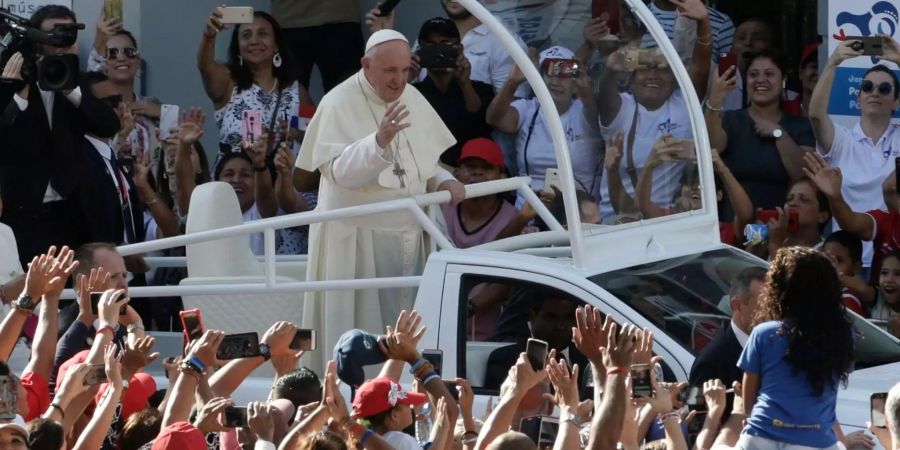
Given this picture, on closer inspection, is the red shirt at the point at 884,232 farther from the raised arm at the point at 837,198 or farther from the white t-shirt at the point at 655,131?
the white t-shirt at the point at 655,131

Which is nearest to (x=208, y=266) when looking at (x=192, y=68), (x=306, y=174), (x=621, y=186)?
(x=306, y=174)

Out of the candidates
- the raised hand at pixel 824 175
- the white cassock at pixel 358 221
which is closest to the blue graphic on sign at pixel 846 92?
the raised hand at pixel 824 175

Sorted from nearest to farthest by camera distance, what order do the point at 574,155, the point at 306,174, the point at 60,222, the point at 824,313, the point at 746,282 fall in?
1. the point at 824,313
2. the point at 746,282
3. the point at 574,155
4. the point at 306,174
5. the point at 60,222

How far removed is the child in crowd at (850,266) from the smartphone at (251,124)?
3687 millimetres

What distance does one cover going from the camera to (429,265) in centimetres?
788

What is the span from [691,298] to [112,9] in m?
5.92

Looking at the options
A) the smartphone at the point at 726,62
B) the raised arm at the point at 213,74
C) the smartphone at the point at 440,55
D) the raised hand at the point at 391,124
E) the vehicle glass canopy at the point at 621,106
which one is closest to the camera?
the raised hand at the point at 391,124

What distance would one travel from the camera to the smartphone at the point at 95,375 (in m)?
5.89

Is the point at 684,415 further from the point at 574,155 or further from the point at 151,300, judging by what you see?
the point at 151,300

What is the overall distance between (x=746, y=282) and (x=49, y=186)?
4.24m

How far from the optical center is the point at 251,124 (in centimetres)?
1169

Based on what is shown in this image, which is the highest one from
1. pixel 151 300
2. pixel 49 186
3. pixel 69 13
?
pixel 69 13

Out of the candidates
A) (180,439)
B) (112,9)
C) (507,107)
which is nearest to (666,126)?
(507,107)

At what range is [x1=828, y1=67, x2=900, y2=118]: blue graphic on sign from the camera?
416 inches
